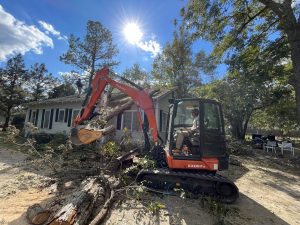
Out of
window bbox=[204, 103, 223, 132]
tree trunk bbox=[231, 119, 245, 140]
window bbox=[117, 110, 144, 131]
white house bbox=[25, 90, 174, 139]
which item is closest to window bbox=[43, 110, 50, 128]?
white house bbox=[25, 90, 174, 139]

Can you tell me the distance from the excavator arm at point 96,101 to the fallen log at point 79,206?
132cm

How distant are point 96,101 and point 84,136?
1656mm

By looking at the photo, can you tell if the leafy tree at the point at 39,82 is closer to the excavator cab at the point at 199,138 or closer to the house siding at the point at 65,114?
the house siding at the point at 65,114

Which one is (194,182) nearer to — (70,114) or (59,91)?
(70,114)

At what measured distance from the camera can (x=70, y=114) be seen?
64.3ft

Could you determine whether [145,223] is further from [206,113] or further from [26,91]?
[26,91]

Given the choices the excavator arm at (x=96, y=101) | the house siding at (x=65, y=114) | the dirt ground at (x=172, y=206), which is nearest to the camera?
the dirt ground at (x=172, y=206)

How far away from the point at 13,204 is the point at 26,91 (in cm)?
3222

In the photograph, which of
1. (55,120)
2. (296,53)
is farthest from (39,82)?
(296,53)

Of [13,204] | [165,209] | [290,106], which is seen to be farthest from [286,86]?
[13,204]

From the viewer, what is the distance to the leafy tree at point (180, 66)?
28.5m

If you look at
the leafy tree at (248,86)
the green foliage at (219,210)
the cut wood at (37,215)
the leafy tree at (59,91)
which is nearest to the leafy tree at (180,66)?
the leafy tree at (248,86)

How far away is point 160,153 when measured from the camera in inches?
299

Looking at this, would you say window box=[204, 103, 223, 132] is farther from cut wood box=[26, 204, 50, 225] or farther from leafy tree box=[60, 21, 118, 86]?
leafy tree box=[60, 21, 118, 86]
